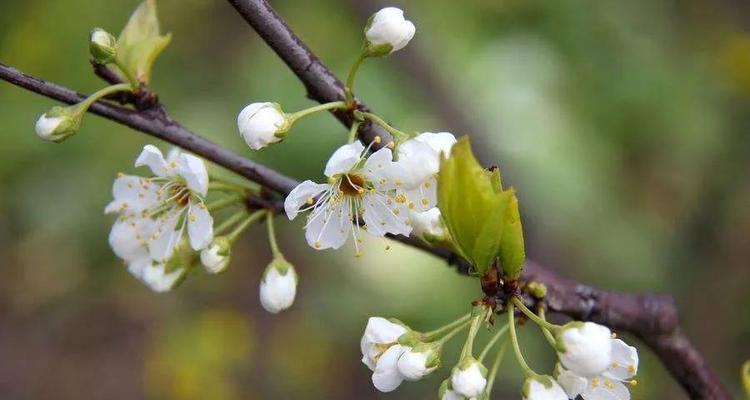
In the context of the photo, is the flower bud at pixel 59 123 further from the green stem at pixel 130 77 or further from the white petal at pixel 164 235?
the white petal at pixel 164 235

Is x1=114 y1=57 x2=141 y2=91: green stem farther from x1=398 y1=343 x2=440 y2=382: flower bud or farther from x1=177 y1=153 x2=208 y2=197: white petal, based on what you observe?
x1=398 y1=343 x2=440 y2=382: flower bud

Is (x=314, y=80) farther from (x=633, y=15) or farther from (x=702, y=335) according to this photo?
(x=633, y=15)

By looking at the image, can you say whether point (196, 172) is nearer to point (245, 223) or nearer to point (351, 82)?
point (245, 223)

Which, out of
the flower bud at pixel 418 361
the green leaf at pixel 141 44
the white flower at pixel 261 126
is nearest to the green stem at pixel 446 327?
the flower bud at pixel 418 361

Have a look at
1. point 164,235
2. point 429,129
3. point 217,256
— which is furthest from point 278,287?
point 429,129

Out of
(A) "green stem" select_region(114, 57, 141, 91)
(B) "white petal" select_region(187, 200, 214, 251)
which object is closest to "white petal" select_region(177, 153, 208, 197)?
(B) "white petal" select_region(187, 200, 214, 251)

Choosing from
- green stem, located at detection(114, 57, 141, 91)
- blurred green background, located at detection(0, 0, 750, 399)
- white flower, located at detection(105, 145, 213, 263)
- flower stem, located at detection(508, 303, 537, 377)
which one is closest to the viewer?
flower stem, located at detection(508, 303, 537, 377)

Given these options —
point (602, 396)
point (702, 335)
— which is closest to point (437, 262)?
point (702, 335)
